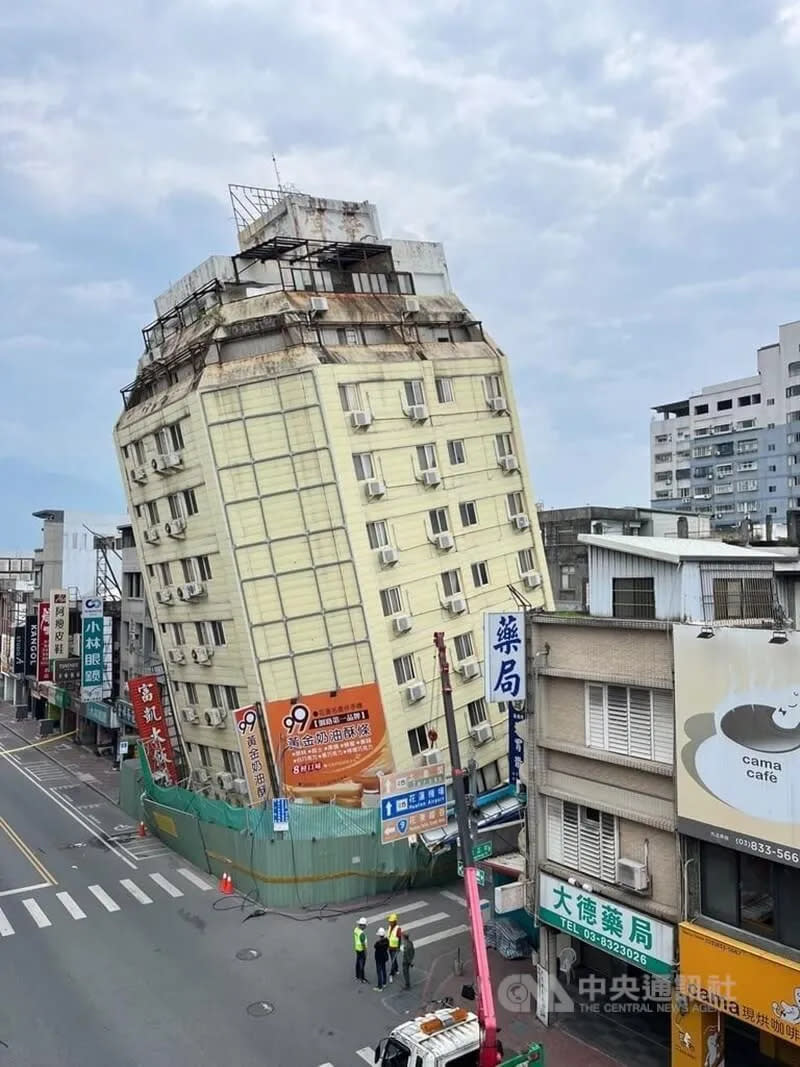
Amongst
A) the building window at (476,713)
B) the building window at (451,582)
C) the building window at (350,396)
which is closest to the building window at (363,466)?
the building window at (350,396)

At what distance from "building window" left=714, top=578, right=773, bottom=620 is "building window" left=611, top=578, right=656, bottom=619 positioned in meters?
1.54

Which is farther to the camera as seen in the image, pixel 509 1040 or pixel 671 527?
pixel 671 527

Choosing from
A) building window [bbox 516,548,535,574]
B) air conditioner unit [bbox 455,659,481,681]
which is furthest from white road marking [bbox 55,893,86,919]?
building window [bbox 516,548,535,574]

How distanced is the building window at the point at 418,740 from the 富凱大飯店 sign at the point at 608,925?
13808mm

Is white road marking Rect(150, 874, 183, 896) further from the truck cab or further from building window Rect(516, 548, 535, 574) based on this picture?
building window Rect(516, 548, 535, 574)

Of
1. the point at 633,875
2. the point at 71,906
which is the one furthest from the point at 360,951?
the point at 71,906

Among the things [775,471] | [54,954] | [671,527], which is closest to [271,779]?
[54,954]

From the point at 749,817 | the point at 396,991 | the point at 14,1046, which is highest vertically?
the point at 749,817

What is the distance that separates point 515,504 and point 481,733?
38.1ft

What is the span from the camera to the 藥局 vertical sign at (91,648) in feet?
187

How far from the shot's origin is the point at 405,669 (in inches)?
1427

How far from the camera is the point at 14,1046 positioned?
72.0 feet

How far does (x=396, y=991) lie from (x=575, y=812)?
8.55 metres

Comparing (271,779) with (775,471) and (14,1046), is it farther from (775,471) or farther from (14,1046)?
(775,471)
